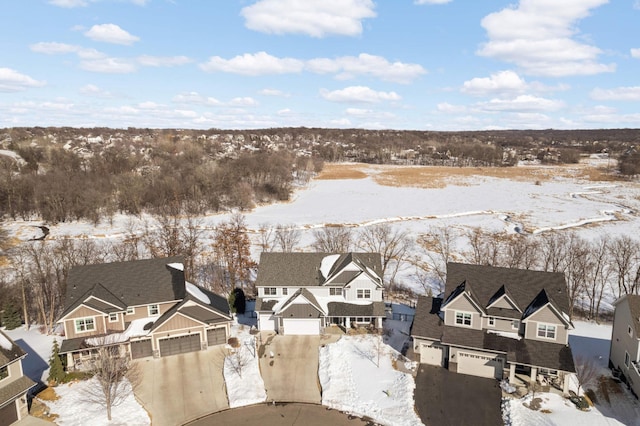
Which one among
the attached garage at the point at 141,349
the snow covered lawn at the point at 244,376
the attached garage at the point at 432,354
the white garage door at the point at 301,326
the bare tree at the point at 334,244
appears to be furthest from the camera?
the bare tree at the point at 334,244

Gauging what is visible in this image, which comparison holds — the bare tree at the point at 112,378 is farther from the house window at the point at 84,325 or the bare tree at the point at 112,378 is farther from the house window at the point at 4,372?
the house window at the point at 4,372

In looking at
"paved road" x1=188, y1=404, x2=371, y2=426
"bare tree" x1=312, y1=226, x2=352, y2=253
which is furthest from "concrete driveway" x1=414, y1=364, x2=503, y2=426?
"bare tree" x1=312, y1=226, x2=352, y2=253

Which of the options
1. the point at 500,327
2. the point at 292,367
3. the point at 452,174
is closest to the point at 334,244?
the point at 292,367

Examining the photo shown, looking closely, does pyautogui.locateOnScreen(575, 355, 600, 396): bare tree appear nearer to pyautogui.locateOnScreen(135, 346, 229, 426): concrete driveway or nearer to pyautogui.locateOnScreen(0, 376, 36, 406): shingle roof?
pyautogui.locateOnScreen(135, 346, 229, 426): concrete driveway

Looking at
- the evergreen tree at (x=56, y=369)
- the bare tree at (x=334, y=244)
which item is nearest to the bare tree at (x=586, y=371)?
the bare tree at (x=334, y=244)

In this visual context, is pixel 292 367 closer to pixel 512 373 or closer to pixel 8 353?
pixel 512 373

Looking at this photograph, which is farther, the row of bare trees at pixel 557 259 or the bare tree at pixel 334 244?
the bare tree at pixel 334 244
